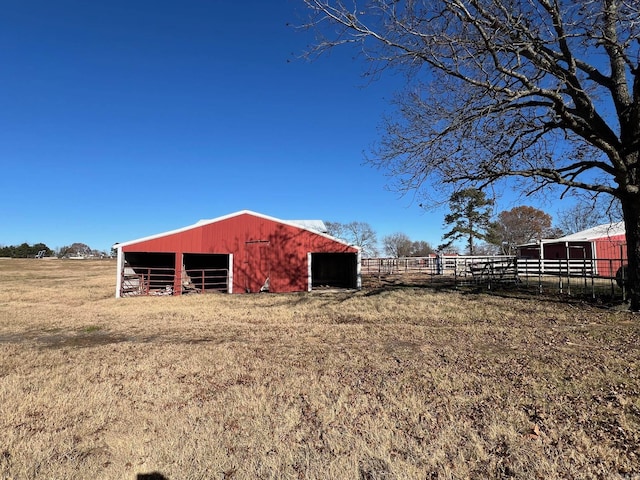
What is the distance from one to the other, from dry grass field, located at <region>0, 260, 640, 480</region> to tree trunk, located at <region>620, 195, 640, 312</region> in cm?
194

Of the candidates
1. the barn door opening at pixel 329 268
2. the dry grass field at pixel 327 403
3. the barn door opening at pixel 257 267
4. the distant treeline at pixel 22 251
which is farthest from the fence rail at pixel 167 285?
the distant treeline at pixel 22 251

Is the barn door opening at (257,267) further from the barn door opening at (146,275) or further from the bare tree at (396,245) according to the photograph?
the bare tree at (396,245)

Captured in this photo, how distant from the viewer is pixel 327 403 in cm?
442

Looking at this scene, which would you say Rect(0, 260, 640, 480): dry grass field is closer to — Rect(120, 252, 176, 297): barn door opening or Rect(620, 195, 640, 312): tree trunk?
Rect(620, 195, 640, 312): tree trunk

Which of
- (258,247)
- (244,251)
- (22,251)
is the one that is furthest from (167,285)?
(22,251)

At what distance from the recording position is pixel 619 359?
5.83 metres

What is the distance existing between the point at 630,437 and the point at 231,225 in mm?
18660

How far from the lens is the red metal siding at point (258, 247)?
1989 cm

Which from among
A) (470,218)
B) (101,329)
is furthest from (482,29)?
(470,218)

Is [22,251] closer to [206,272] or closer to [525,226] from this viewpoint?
[206,272]

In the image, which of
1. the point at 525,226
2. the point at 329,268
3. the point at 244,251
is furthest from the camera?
the point at 525,226

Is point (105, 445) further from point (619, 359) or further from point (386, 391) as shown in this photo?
point (619, 359)

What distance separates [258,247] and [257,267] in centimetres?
106

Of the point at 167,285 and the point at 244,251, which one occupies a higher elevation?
the point at 244,251
